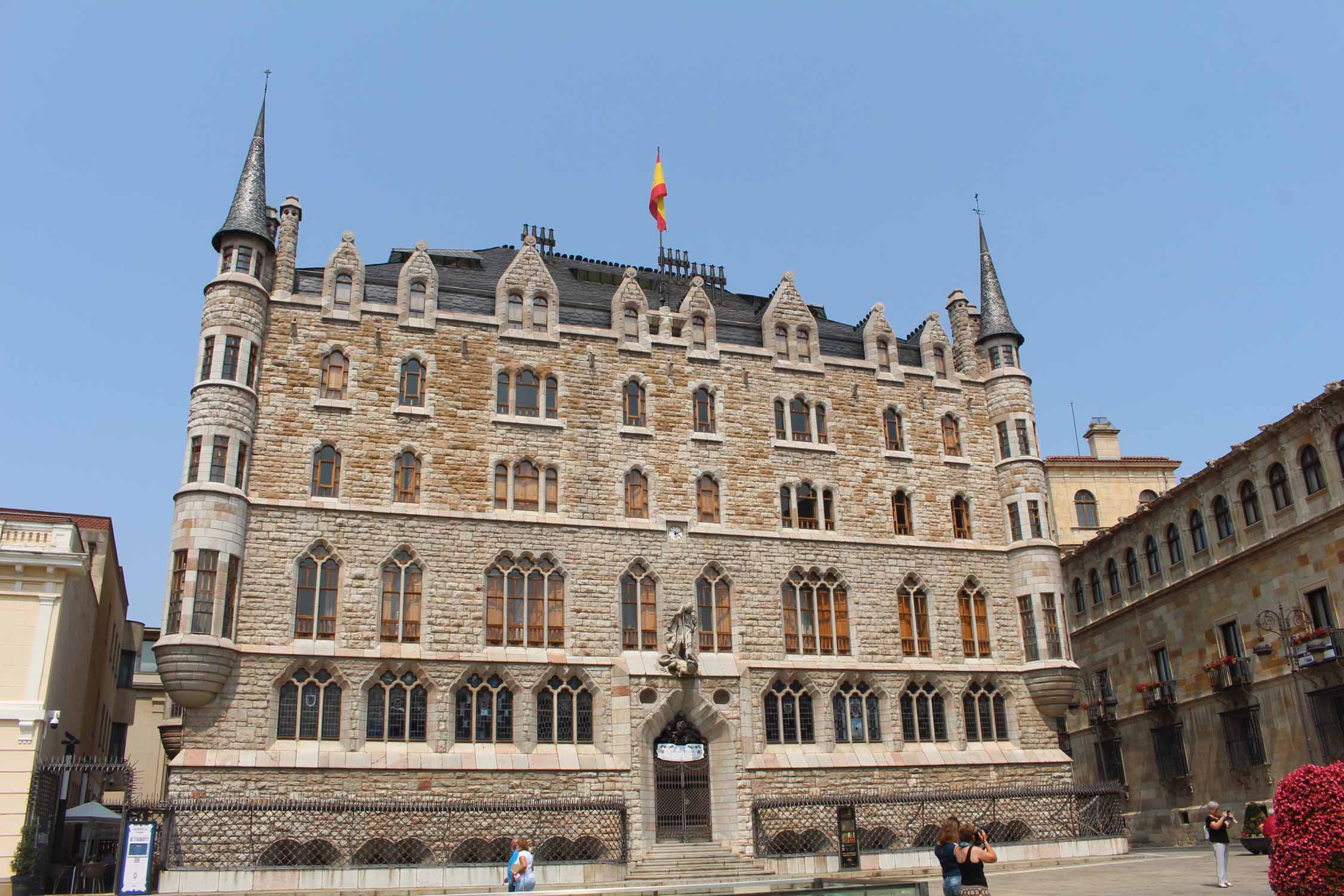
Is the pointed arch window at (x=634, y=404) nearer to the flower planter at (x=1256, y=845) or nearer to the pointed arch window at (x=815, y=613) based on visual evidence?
the pointed arch window at (x=815, y=613)

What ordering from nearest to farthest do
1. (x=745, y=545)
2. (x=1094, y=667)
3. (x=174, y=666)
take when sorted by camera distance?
(x=174, y=666) < (x=745, y=545) < (x=1094, y=667)

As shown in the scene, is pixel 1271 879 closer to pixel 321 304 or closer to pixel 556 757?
pixel 556 757

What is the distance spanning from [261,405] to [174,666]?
7232 mm

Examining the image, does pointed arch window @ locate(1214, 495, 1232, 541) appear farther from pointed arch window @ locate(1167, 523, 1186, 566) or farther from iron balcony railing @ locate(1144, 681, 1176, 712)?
iron balcony railing @ locate(1144, 681, 1176, 712)

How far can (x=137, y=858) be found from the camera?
2211cm

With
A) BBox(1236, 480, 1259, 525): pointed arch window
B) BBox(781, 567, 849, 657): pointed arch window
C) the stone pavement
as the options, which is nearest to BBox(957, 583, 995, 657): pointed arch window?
BBox(781, 567, 849, 657): pointed arch window

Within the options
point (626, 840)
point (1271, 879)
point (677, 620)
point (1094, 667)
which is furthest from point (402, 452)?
point (1094, 667)

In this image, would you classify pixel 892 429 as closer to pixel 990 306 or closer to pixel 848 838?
pixel 990 306

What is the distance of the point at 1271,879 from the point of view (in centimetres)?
1187

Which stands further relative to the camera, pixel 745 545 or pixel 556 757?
pixel 745 545

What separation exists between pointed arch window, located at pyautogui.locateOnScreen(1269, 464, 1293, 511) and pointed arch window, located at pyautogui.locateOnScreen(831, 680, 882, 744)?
1239cm

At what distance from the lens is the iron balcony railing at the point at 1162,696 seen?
35.6 m

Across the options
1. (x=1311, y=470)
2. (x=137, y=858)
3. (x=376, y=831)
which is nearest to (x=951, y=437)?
(x=1311, y=470)

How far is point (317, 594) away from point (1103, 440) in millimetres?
36835
